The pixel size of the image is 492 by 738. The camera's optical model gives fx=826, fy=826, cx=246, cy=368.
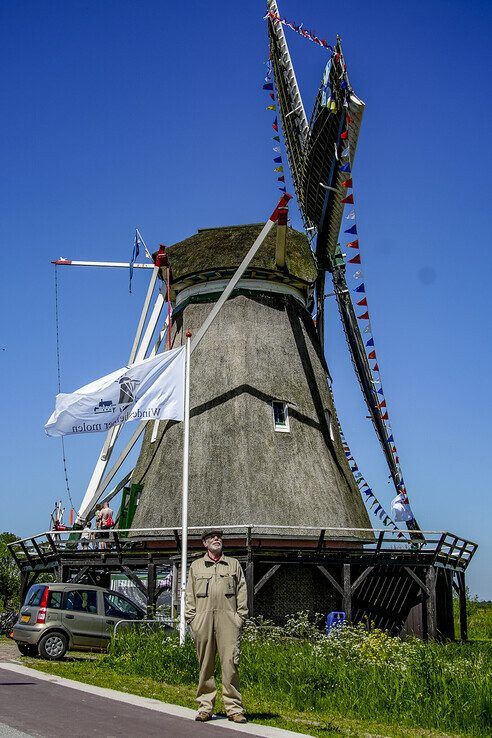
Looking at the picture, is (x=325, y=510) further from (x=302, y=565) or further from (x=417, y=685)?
(x=417, y=685)

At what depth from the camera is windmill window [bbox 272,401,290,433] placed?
2200 centimetres

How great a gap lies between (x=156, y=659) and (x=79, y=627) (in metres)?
4.80

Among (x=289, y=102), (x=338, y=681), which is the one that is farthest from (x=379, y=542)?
(x=289, y=102)

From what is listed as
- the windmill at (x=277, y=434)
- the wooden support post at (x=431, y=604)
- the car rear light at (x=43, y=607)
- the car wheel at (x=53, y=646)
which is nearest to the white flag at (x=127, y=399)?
the windmill at (x=277, y=434)

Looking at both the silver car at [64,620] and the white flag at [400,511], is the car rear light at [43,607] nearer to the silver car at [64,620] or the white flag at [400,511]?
the silver car at [64,620]

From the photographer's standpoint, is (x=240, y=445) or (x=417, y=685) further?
(x=240, y=445)

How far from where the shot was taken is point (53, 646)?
54.0 feet

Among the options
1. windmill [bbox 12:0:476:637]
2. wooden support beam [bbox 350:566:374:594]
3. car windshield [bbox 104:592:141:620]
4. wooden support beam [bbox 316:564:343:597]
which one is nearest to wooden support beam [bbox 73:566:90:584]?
windmill [bbox 12:0:476:637]

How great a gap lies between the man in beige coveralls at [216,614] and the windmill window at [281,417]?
12830 mm

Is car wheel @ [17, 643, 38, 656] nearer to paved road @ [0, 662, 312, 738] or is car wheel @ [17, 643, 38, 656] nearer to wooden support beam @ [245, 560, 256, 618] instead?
wooden support beam @ [245, 560, 256, 618]

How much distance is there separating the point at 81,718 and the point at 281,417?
14.6 m

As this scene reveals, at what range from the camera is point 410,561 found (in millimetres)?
19859

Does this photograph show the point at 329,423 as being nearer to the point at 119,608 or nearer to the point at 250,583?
the point at 250,583

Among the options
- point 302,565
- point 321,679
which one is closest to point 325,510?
point 302,565
